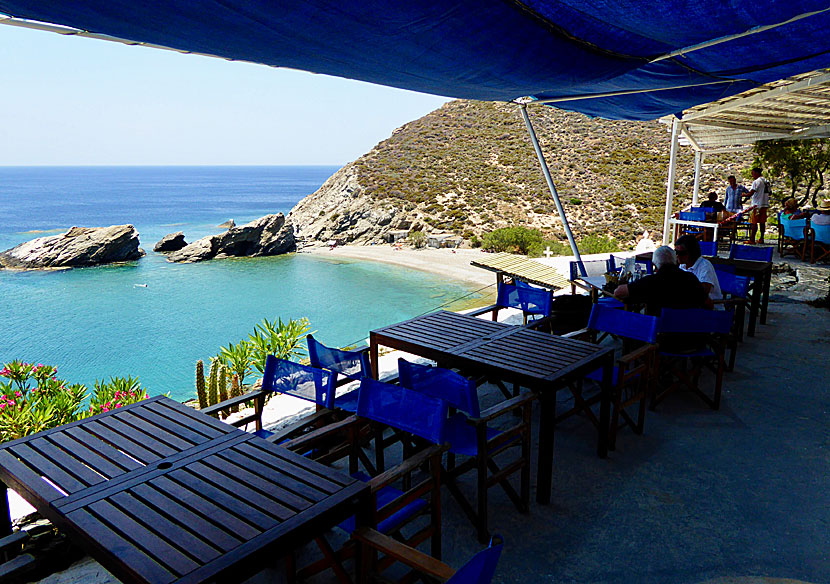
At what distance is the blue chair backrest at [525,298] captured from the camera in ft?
15.4

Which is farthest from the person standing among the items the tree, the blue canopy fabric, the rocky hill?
the rocky hill

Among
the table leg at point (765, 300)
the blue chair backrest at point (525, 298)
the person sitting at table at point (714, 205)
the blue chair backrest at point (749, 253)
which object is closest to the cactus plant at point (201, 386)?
the blue chair backrest at point (525, 298)

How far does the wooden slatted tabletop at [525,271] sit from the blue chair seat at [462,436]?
4.07 m

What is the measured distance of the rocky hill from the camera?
3219 centimetres

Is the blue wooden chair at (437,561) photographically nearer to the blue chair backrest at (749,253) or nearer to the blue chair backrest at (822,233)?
the blue chair backrest at (749,253)

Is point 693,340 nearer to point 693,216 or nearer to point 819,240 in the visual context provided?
point 819,240

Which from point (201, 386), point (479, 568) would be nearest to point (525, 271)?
point (201, 386)

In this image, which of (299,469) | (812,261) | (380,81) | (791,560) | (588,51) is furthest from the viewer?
(812,261)

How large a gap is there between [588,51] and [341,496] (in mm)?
3324

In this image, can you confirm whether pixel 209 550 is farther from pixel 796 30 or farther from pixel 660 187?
pixel 660 187

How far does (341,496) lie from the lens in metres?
1.92

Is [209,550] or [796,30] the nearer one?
[209,550]

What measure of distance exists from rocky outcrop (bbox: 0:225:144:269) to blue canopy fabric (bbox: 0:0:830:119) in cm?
3241

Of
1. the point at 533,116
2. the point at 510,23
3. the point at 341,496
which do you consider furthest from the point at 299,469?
the point at 533,116
